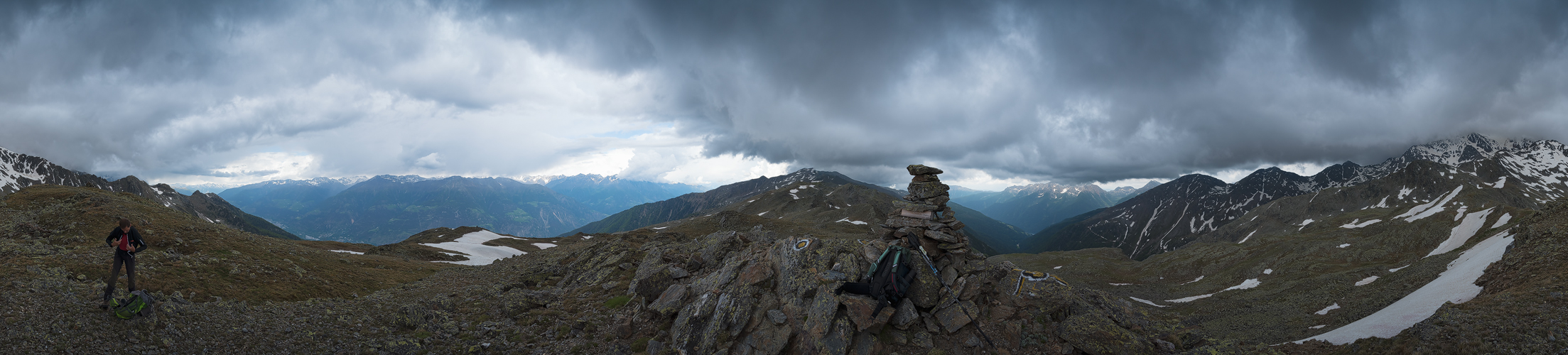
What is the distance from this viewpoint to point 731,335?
20.3 metres

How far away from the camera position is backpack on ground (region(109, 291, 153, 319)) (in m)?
16.6

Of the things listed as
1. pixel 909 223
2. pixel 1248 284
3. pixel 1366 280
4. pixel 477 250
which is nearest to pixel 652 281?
pixel 909 223

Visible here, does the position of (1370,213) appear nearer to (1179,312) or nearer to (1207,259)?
(1207,259)

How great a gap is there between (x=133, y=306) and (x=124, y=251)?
2.63 m

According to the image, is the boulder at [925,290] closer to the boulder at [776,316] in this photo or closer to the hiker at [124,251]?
the boulder at [776,316]

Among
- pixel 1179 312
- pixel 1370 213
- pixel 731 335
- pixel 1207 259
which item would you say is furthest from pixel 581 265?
pixel 1370 213

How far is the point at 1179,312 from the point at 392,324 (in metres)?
77.2

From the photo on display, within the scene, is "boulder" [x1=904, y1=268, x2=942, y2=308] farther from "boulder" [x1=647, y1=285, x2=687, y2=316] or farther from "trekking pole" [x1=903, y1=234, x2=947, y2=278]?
"boulder" [x1=647, y1=285, x2=687, y2=316]

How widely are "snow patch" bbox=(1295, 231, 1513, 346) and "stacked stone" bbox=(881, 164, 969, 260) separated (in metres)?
18.2

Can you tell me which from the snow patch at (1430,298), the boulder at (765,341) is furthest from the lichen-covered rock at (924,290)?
the snow patch at (1430,298)

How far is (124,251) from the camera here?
17734 millimetres

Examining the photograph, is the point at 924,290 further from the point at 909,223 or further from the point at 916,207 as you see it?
the point at 916,207

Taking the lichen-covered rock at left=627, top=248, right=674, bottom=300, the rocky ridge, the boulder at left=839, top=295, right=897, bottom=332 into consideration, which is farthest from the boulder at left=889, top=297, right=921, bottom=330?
the lichen-covered rock at left=627, top=248, right=674, bottom=300

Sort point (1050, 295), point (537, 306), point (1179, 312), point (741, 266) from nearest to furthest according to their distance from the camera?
point (1050, 295), point (741, 266), point (537, 306), point (1179, 312)
